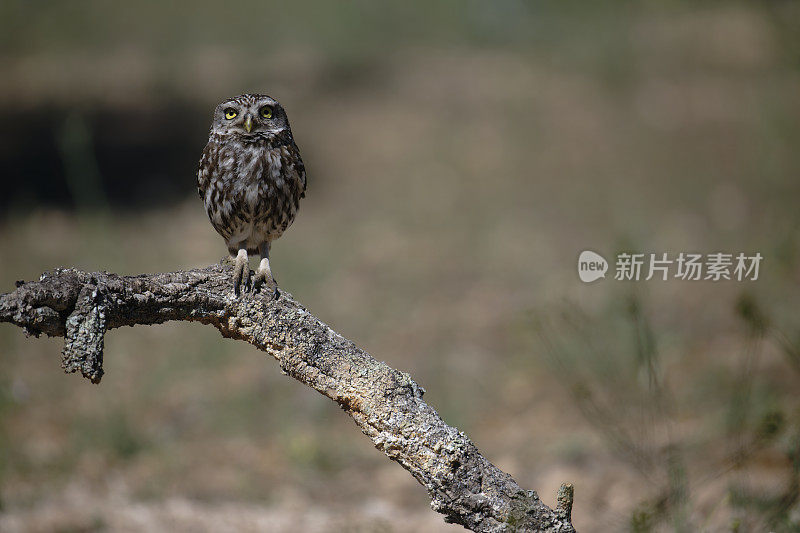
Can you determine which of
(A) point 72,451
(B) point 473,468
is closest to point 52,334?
(B) point 473,468

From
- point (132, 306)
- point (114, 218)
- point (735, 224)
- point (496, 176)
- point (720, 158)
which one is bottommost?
point (132, 306)

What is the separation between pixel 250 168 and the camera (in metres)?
2.98

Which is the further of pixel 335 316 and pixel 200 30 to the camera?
pixel 200 30

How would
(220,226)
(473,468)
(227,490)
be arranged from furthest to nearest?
(227,490), (220,226), (473,468)

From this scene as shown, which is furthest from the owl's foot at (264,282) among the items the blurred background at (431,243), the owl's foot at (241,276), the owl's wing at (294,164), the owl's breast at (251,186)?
the blurred background at (431,243)

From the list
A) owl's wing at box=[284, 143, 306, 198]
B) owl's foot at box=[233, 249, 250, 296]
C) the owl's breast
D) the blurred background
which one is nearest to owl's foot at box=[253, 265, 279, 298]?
owl's foot at box=[233, 249, 250, 296]

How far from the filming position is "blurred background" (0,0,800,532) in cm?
448

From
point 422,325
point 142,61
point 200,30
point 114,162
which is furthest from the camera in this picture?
point 200,30

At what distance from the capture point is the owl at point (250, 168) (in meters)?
2.93

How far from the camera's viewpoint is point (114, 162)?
32.0 feet

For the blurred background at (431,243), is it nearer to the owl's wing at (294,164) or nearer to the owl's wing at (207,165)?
the owl's wing at (294,164)

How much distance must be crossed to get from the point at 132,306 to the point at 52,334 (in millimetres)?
227

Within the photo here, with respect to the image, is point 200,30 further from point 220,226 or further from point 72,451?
point 220,226

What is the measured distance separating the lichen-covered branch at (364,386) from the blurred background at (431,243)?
0.40m
